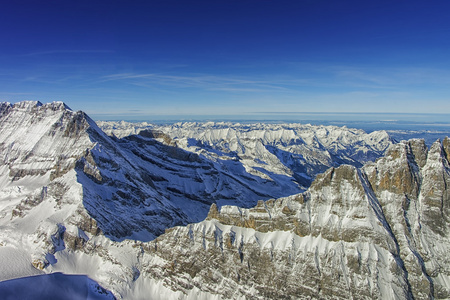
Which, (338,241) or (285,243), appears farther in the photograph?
(285,243)

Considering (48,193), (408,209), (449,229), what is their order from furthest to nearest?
(48,193) < (408,209) < (449,229)

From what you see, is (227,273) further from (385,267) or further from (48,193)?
(48,193)

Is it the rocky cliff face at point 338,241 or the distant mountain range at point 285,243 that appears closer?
the rocky cliff face at point 338,241

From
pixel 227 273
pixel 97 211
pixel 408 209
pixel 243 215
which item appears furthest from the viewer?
pixel 97 211

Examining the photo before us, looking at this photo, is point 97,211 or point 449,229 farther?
point 97,211

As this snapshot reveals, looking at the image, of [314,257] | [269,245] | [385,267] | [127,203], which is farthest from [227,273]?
[127,203]

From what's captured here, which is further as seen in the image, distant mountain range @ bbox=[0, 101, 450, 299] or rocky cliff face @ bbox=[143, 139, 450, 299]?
distant mountain range @ bbox=[0, 101, 450, 299]

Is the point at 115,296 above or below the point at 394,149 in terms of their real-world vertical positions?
below

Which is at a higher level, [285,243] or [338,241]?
[338,241]

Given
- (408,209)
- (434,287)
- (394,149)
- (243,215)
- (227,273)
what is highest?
(394,149)

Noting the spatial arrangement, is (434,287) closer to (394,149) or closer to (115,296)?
(394,149)
